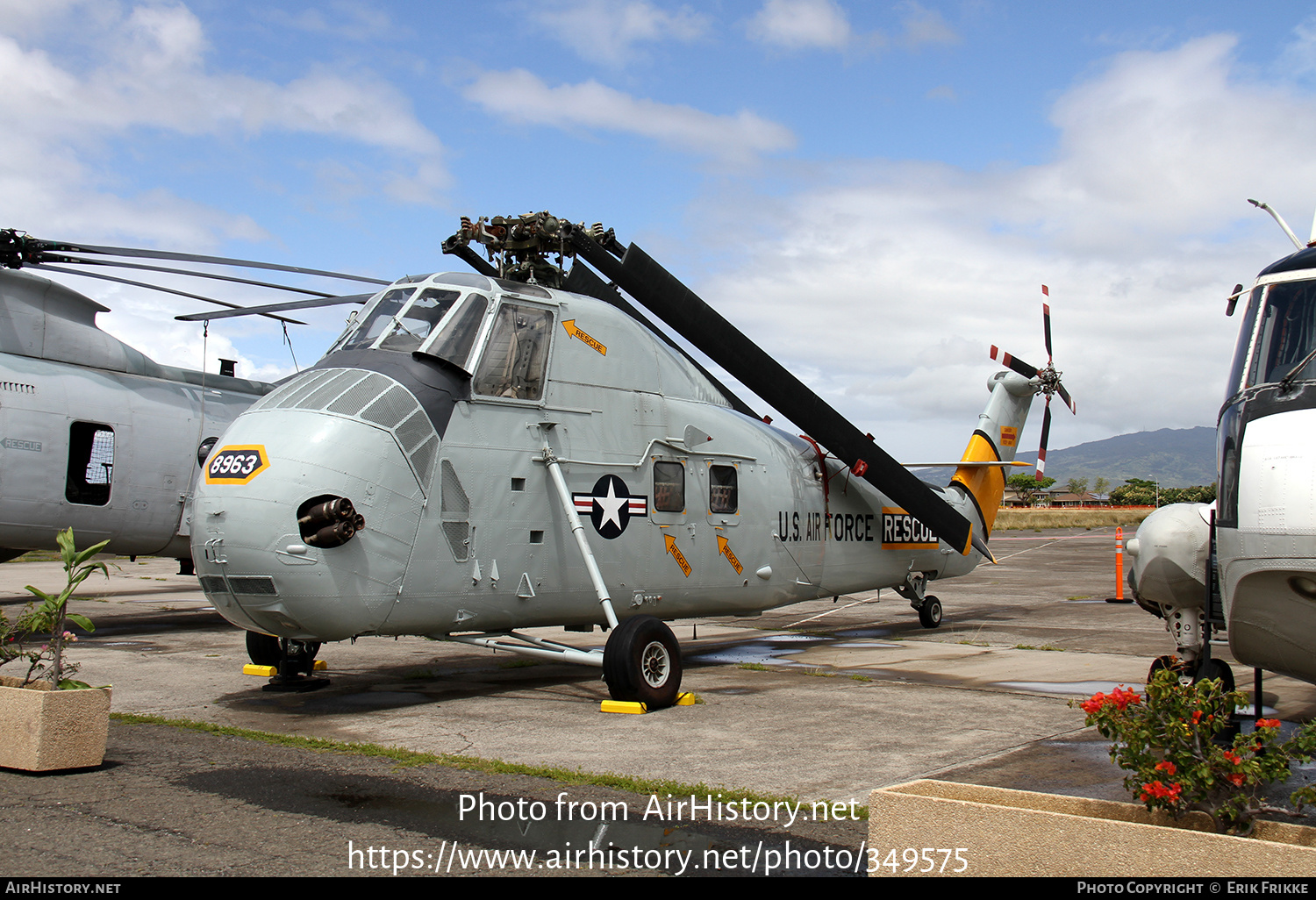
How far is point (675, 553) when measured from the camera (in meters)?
11.4

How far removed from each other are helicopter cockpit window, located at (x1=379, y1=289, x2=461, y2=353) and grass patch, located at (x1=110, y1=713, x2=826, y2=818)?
3.78 m

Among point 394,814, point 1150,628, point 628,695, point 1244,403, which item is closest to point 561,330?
point 628,695

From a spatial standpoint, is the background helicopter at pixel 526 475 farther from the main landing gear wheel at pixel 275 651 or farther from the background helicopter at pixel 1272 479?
the background helicopter at pixel 1272 479

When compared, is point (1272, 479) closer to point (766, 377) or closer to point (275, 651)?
point (766, 377)

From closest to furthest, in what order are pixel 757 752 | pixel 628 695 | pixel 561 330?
1. pixel 757 752
2. pixel 628 695
3. pixel 561 330

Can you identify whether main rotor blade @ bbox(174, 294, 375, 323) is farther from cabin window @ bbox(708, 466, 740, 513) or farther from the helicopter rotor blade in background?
cabin window @ bbox(708, 466, 740, 513)

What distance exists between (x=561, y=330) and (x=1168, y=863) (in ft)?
26.3

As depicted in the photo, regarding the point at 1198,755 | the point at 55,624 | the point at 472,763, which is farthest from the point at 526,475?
the point at 1198,755

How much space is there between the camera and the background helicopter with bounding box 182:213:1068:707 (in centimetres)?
855

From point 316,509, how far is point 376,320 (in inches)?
98.5

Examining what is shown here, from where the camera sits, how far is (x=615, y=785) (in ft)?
21.4

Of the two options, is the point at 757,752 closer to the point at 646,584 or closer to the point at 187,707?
the point at 646,584

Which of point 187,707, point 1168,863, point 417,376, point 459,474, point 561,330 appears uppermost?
point 561,330

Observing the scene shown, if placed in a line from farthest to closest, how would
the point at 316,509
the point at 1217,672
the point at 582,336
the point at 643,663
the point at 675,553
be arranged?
Answer: the point at 675,553, the point at 582,336, the point at 643,663, the point at 316,509, the point at 1217,672
